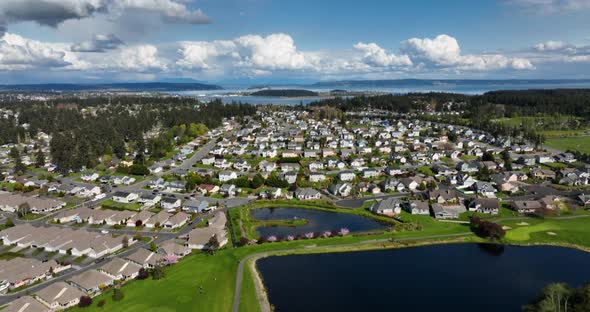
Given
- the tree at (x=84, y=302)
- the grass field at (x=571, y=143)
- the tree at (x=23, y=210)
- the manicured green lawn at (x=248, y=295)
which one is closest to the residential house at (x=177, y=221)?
the manicured green lawn at (x=248, y=295)

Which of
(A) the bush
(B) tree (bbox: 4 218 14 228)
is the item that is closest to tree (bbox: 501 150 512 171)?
(A) the bush

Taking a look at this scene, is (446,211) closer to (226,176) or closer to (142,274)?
(142,274)

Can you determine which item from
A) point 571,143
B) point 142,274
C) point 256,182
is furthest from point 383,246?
point 571,143

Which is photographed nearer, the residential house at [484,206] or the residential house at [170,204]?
the residential house at [484,206]

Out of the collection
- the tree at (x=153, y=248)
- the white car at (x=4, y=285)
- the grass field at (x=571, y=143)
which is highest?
the grass field at (x=571, y=143)

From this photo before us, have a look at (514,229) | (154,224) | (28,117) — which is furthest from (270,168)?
(28,117)

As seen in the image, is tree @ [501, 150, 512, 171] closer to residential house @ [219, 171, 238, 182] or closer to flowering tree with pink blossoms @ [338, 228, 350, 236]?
flowering tree with pink blossoms @ [338, 228, 350, 236]

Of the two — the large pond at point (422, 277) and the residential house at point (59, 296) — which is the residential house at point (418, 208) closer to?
the large pond at point (422, 277)
